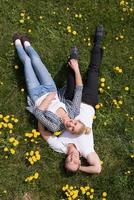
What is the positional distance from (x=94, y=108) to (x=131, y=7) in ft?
7.21

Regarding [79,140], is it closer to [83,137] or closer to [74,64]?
[83,137]

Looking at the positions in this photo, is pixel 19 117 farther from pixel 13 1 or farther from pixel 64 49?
pixel 13 1

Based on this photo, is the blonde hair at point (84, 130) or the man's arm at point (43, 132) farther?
the man's arm at point (43, 132)

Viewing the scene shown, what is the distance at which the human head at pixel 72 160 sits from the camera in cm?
876

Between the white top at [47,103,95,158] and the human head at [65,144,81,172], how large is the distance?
11cm

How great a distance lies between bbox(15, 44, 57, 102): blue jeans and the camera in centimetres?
901

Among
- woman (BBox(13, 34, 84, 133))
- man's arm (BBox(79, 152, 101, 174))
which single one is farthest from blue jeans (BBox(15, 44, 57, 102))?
man's arm (BBox(79, 152, 101, 174))

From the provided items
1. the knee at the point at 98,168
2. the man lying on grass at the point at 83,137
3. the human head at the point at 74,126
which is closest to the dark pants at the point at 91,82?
the man lying on grass at the point at 83,137

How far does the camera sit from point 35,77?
9078 mm

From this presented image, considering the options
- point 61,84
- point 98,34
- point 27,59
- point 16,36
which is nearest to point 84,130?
point 61,84

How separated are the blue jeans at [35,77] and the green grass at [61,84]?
0.83ft

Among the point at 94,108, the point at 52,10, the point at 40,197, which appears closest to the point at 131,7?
the point at 52,10

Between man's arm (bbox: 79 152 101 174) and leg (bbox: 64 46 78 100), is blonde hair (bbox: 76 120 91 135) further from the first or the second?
leg (bbox: 64 46 78 100)

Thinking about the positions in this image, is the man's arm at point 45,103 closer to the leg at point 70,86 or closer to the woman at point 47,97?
the woman at point 47,97
